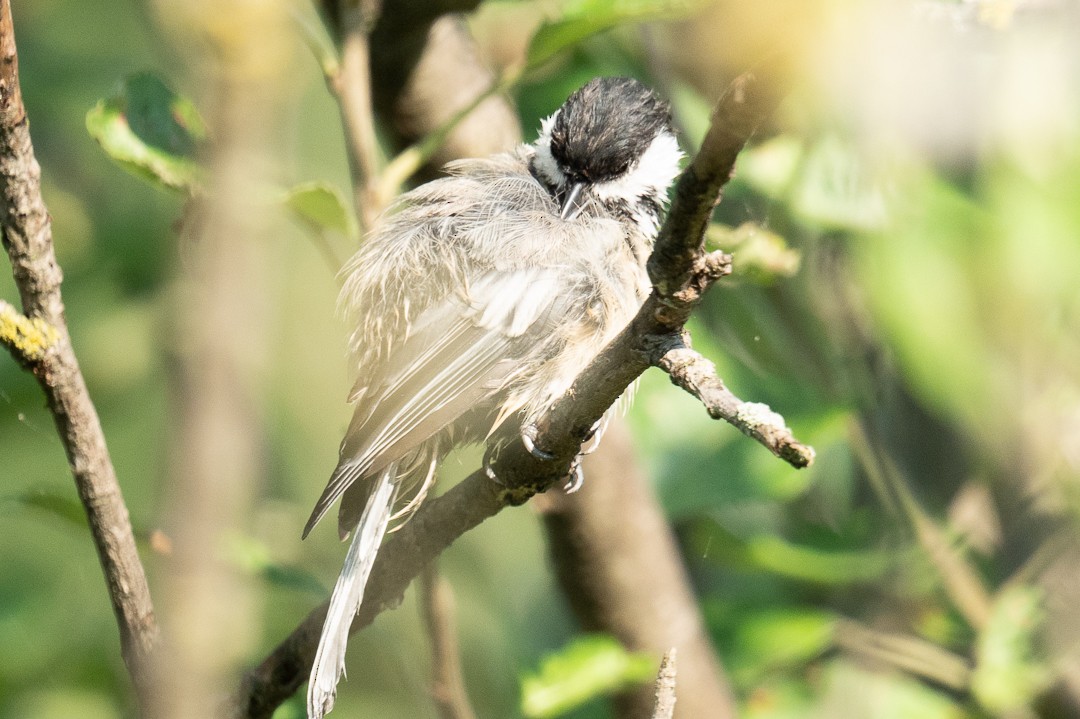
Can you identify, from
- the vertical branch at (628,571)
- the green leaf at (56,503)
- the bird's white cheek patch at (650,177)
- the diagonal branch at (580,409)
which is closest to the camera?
the diagonal branch at (580,409)

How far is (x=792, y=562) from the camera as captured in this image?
9.26 ft

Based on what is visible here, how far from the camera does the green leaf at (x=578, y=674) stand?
2.49 metres

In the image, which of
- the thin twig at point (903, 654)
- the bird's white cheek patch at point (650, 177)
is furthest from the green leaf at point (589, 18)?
the thin twig at point (903, 654)

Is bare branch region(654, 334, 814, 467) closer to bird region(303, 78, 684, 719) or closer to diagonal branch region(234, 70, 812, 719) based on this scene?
diagonal branch region(234, 70, 812, 719)

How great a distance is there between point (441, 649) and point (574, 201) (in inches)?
42.4

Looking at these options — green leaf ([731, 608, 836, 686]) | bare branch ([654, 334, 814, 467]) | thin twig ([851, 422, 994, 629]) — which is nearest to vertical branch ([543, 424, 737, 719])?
green leaf ([731, 608, 836, 686])

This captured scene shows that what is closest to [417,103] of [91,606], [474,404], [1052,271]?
[474,404]

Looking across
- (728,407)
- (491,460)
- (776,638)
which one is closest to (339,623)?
(491,460)

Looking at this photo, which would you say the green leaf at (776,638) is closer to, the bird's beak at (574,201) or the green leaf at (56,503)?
the bird's beak at (574,201)

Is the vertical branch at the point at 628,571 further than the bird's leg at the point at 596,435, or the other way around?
the vertical branch at the point at 628,571

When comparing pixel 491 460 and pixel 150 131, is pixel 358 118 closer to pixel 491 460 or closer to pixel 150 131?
pixel 150 131

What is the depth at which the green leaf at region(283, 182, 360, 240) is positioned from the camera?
2291 millimetres

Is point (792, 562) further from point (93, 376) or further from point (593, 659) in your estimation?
point (93, 376)

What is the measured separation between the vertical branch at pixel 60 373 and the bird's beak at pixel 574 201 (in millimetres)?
1204
